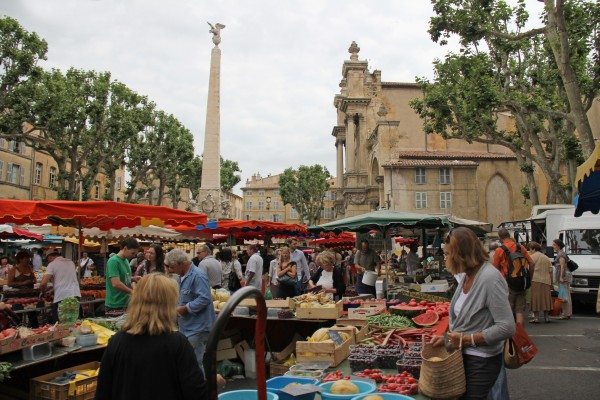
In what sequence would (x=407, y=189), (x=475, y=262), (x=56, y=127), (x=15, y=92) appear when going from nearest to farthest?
1. (x=475, y=262)
2. (x=15, y=92)
3. (x=56, y=127)
4. (x=407, y=189)

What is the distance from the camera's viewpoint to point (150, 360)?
2773mm

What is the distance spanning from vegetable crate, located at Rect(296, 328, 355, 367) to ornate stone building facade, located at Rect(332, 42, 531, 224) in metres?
31.9

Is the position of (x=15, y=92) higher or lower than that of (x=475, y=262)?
higher

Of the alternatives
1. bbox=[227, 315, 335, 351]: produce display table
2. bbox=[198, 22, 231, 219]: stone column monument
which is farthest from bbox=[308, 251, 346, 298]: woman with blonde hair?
bbox=[198, 22, 231, 219]: stone column monument

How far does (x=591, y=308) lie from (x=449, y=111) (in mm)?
9597

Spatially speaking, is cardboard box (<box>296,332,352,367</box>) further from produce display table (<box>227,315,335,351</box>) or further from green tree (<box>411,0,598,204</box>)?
green tree (<box>411,0,598,204</box>)

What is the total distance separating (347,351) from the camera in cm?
586

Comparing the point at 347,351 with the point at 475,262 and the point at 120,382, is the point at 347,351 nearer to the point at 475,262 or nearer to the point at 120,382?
the point at 475,262

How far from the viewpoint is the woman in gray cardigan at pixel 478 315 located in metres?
3.39

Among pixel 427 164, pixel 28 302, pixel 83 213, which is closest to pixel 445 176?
pixel 427 164

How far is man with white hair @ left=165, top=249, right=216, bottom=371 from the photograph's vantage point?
5.41m

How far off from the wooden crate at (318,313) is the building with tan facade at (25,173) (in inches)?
1313

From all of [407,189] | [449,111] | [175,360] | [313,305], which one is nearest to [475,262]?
[175,360]

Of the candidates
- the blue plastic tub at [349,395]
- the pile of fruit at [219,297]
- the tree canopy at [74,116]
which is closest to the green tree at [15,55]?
the tree canopy at [74,116]
